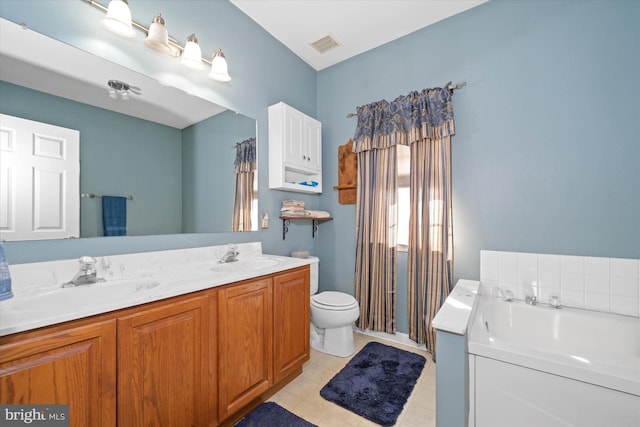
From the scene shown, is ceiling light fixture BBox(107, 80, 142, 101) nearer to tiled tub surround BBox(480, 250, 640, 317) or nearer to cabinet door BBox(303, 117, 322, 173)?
cabinet door BBox(303, 117, 322, 173)

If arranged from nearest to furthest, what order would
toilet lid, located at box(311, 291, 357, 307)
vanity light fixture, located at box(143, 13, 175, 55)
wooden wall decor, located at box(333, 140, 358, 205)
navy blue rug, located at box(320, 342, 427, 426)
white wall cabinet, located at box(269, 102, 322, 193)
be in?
vanity light fixture, located at box(143, 13, 175, 55) < navy blue rug, located at box(320, 342, 427, 426) < toilet lid, located at box(311, 291, 357, 307) < white wall cabinet, located at box(269, 102, 322, 193) < wooden wall decor, located at box(333, 140, 358, 205)

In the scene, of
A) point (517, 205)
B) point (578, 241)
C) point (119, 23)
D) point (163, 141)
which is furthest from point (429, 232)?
point (119, 23)

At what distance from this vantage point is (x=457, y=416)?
1.25m

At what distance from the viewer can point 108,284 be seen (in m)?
1.28

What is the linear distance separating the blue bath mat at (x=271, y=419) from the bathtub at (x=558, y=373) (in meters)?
0.96

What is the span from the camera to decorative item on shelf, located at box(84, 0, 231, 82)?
1359 mm

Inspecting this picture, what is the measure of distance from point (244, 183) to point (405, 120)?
1.57 m

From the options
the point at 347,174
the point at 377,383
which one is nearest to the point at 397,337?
the point at 377,383

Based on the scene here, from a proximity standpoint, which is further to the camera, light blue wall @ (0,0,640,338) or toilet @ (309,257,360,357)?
toilet @ (309,257,360,357)

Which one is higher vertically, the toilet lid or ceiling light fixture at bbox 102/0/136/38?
ceiling light fixture at bbox 102/0/136/38

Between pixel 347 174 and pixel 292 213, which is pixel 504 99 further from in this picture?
pixel 292 213

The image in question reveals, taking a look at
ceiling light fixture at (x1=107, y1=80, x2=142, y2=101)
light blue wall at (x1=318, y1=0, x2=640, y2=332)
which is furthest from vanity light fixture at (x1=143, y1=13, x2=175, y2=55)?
light blue wall at (x1=318, y1=0, x2=640, y2=332)

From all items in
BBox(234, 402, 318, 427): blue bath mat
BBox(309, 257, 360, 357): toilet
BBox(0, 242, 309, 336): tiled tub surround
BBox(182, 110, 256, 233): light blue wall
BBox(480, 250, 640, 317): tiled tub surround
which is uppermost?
BBox(182, 110, 256, 233): light blue wall

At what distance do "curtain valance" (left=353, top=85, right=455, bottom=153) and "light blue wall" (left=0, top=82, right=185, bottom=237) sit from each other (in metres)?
1.71
